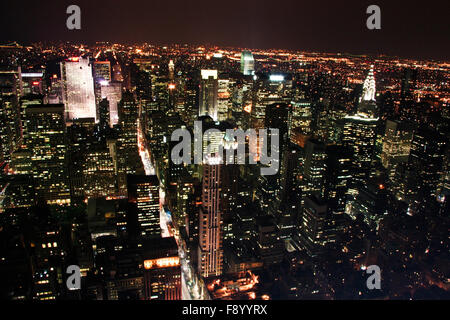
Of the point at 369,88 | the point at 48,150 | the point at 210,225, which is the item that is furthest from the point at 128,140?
the point at 369,88

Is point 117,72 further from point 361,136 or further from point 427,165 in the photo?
point 427,165

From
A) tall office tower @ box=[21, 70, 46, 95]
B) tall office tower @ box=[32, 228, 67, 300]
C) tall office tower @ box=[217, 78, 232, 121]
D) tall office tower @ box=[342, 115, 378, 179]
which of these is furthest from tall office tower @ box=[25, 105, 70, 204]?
tall office tower @ box=[342, 115, 378, 179]

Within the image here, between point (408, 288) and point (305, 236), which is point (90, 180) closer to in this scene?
point (305, 236)

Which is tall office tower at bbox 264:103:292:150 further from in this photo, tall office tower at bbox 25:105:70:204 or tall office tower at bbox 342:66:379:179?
tall office tower at bbox 25:105:70:204

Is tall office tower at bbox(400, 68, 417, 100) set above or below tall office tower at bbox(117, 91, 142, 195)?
above
